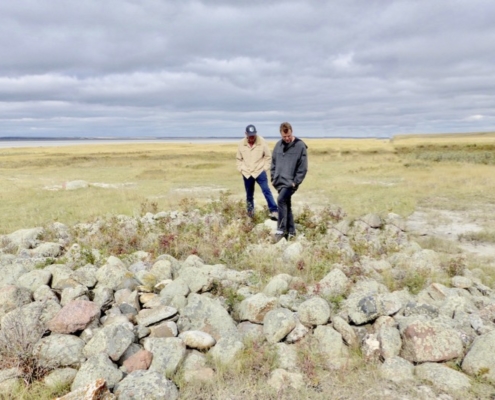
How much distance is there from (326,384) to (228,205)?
7785mm

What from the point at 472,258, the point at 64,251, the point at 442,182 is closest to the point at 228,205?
the point at 64,251

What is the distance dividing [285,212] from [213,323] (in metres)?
4.19

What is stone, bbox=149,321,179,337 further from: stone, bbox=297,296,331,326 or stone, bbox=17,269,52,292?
stone, bbox=17,269,52,292

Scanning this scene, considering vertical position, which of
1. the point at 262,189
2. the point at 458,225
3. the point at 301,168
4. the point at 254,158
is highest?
the point at 254,158

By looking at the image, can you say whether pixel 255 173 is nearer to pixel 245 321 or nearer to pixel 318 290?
pixel 318 290

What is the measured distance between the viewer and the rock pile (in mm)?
4254

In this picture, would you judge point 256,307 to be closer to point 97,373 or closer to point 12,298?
point 97,373

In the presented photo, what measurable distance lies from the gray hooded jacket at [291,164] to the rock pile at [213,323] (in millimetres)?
2314

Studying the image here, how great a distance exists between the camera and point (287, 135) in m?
8.17

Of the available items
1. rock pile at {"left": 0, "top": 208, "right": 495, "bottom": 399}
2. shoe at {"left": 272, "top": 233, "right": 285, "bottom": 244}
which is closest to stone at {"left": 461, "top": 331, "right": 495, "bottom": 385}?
rock pile at {"left": 0, "top": 208, "right": 495, "bottom": 399}

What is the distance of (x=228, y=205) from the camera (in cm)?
1165

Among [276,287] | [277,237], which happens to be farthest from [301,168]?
[276,287]

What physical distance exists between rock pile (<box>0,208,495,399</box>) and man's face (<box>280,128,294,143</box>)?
292 centimetres

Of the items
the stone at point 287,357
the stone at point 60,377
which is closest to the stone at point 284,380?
the stone at point 287,357
